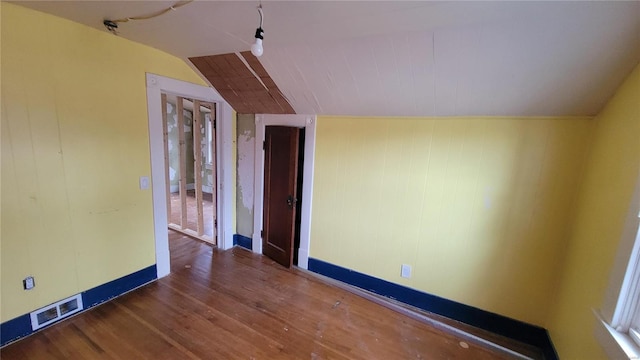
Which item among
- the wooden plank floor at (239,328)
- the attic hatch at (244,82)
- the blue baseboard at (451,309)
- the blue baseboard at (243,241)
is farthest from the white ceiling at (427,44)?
the blue baseboard at (243,241)

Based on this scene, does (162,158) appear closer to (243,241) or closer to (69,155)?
(69,155)

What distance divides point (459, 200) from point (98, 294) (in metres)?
3.30

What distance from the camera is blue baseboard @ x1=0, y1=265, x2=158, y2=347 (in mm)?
1809

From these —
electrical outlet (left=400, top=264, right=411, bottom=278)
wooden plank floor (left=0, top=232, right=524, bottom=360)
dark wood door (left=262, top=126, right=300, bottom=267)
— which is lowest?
wooden plank floor (left=0, top=232, right=524, bottom=360)

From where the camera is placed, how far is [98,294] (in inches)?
89.9

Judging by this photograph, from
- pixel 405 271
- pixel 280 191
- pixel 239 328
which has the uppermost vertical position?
pixel 280 191

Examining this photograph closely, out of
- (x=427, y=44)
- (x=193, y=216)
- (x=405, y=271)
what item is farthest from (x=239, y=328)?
(x=193, y=216)

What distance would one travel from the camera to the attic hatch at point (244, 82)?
2.37 metres

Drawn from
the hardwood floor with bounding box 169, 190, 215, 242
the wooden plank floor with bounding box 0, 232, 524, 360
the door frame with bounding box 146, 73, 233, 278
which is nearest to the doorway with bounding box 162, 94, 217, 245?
the hardwood floor with bounding box 169, 190, 215, 242

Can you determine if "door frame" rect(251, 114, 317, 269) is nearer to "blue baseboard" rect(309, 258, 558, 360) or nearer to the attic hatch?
the attic hatch

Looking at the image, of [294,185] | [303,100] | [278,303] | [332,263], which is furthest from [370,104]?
[278,303]

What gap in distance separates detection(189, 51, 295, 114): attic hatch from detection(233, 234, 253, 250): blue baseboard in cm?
174

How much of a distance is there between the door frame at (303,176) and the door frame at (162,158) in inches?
15.0

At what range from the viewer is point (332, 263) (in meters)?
2.92
